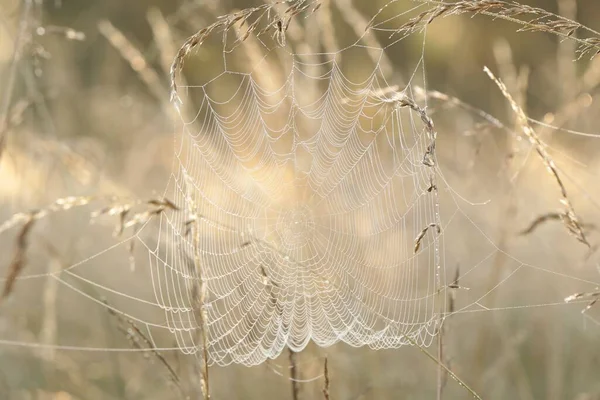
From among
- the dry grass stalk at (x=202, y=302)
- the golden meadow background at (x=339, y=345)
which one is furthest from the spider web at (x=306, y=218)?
the dry grass stalk at (x=202, y=302)

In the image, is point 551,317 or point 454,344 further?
point 551,317

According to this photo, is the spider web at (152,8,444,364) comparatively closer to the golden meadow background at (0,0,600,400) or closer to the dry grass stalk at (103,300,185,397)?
the golden meadow background at (0,0,600,400)

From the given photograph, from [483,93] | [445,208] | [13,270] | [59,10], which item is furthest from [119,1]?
[13,270]

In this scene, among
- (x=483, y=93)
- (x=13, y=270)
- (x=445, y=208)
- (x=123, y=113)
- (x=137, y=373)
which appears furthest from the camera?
(x=483, y=93)

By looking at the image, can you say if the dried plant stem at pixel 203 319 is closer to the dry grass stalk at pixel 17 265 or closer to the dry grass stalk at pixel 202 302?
the dry grass stalk at pixel 202 302

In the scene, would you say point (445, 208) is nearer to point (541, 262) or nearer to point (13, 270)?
point (541, 262)

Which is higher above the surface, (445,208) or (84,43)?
(84,43)

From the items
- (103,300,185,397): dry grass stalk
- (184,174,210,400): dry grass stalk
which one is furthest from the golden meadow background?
(184,174,210,400): dry grass stalk

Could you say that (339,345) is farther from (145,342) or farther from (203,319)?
(203,319)
